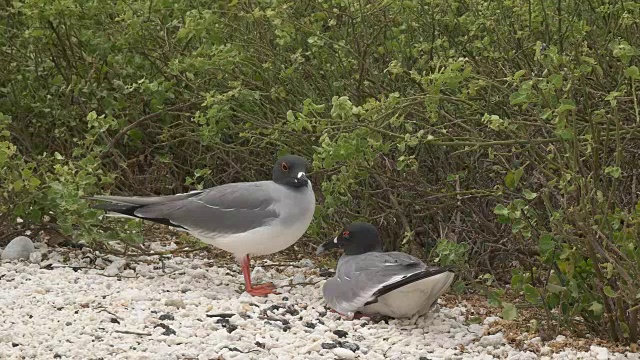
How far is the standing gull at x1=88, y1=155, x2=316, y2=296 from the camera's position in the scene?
6.28 metres

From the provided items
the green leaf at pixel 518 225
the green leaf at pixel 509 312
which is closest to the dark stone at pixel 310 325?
the green leaf at pixel 509 312

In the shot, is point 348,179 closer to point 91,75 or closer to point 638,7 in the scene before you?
point 638,7

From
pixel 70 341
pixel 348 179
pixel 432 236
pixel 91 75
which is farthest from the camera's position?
pixel 91 75

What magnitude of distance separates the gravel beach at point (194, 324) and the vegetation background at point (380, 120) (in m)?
0.25

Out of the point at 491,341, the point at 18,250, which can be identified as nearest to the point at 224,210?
the point at 18,250

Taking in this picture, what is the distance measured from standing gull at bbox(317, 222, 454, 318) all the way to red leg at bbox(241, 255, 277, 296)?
365mm

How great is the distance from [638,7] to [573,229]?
1191mm

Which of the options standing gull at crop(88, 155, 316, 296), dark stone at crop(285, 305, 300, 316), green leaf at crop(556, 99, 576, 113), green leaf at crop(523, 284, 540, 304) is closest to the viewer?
green leaf at crop(556, 99, 576, 113)

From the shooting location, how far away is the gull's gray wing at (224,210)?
6336 mm

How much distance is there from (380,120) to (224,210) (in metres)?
1.01

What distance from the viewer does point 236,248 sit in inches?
251

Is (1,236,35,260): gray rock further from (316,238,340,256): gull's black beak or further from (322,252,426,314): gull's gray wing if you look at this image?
(322,252,426,314): gull's gray wing

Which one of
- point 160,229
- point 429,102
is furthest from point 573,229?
point 160,229

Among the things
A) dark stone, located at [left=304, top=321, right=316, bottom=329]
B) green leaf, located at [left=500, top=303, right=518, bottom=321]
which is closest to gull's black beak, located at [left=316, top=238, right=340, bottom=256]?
dark stone, located at [left=304, top=321, right=316, bottom=329]
